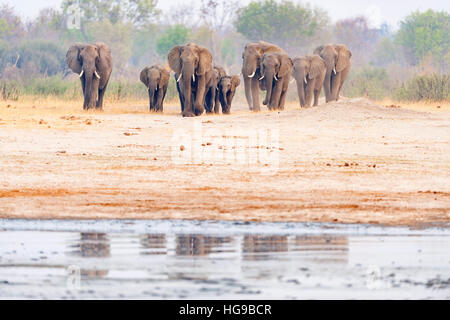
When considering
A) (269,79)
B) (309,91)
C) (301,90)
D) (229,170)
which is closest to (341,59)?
(309,91)

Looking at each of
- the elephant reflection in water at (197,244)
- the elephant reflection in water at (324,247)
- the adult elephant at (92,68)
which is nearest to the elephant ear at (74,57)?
the adult elephant at (92,68)

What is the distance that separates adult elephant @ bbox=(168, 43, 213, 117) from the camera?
2369cm

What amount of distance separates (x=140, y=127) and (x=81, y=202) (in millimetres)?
8456

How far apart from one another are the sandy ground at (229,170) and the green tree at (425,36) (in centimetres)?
4595

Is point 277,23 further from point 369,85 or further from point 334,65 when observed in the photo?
point 334,65

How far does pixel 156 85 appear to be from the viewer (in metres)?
26.5

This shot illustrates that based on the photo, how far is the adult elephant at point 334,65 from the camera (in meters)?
31.1

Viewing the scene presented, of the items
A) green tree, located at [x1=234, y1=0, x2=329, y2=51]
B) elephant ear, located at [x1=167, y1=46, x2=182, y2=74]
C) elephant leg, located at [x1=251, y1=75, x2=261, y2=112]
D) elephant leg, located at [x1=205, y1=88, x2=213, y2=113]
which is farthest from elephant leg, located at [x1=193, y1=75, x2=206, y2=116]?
green tree, located at [x1=234, y1=0, x2=329, y2=51]

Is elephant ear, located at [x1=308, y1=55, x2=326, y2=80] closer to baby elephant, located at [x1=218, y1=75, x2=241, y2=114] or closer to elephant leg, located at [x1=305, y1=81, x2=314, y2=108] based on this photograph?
elephant leg, located at [x1=305, y1=81, x2=314, y2=108]

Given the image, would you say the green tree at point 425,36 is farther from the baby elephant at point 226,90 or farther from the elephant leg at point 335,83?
the baby elephant at point 226,90

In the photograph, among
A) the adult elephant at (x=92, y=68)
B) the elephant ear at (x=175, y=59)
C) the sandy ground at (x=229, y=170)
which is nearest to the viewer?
the sandy ground at (x=229, y=170)

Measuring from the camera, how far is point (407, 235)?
7.76 metres
